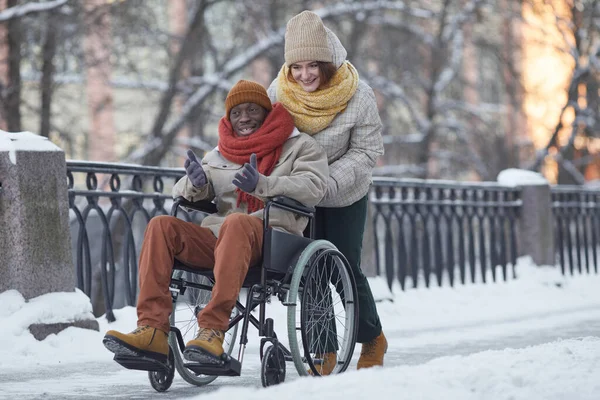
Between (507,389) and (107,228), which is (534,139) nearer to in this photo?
(107,228)

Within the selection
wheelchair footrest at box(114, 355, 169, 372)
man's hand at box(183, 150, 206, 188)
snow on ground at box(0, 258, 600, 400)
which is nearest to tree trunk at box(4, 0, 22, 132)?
snow on ground at box(0, 258, 600, 400)

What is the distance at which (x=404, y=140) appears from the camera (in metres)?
22.7

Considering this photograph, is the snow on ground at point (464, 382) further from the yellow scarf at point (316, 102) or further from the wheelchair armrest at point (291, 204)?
the yellow scarf at point (316, 102)

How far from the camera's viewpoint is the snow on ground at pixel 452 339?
4316 mm

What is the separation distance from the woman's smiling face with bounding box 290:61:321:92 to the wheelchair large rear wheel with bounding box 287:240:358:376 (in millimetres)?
825

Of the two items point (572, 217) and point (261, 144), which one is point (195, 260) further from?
point (572, 217)

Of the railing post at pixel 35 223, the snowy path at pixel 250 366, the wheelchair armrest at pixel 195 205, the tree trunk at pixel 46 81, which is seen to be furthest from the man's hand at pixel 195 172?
the tree trunk at pixel 46 81

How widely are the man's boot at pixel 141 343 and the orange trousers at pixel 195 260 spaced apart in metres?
0.04

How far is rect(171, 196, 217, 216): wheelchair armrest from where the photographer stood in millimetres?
5559

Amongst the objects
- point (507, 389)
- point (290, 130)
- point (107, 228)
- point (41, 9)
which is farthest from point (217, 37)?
point (507, 389)

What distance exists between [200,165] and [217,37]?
640 inches

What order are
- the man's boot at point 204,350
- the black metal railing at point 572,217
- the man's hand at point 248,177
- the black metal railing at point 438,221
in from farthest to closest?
the black metal railing at point 572,217
the black metal railing at point 438,221
the man's hand at point 248,177
the man's boot at point 204,350

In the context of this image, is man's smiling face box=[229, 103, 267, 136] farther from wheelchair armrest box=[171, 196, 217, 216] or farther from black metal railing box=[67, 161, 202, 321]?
black metal railing box=[67, 161, 202, 321]

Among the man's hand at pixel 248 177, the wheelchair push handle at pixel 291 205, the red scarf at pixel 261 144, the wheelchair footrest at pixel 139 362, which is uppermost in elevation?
the red scarf at pixel 261 144
